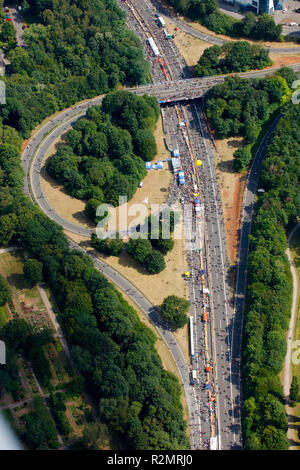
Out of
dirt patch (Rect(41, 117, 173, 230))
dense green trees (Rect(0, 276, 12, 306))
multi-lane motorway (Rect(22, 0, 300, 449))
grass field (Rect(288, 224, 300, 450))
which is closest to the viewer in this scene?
grass field (Rect(288, 224, 300, 450))

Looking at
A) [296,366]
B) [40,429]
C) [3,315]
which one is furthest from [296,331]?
[3,315]

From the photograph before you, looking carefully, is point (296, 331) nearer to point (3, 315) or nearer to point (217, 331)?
point (217, 331)

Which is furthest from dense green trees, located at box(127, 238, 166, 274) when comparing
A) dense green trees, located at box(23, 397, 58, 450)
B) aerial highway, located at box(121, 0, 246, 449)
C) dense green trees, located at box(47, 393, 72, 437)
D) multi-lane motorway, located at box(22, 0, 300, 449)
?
dense green trees, located at box(23, 397, 58, 450)

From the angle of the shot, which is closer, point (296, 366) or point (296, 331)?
point (296, 366)

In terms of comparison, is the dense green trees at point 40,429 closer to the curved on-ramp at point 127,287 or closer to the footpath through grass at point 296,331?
the curved on-ramp at point 127,287

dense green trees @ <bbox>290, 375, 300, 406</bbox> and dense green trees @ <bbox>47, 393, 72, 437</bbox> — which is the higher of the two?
dense green trees @ <bbox>290, 375, 300, 406</bbox>

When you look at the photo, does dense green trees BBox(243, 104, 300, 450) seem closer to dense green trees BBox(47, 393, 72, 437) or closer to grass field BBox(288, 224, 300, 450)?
grass field BBox(288, 224, 300, 450)
